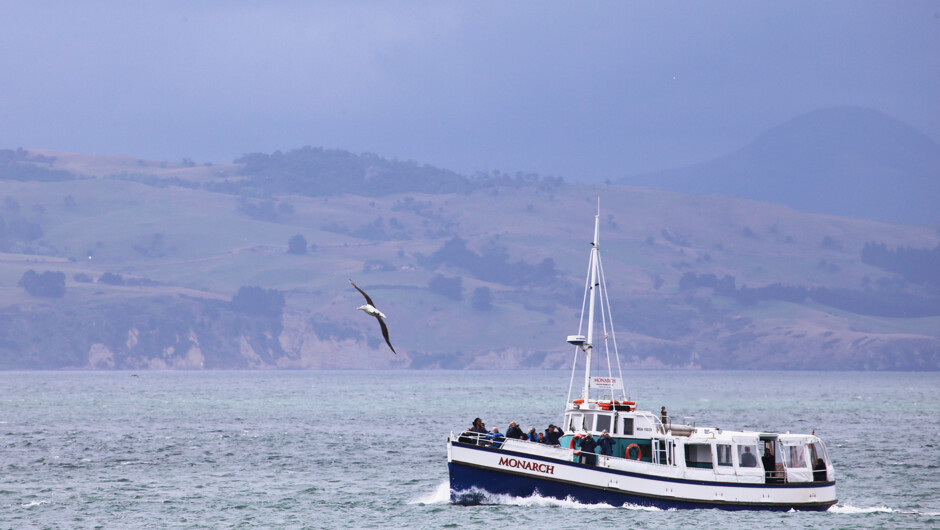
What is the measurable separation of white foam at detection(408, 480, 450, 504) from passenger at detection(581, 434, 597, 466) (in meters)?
8.43

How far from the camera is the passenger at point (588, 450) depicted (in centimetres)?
5078

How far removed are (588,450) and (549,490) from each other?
7.50ft

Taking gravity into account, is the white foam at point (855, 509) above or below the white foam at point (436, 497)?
above

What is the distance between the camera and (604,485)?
5081 cm

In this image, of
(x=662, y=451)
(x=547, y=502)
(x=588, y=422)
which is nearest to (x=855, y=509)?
(x=662, y=451)

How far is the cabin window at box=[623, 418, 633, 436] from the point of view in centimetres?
5234

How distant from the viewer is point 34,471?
232ft

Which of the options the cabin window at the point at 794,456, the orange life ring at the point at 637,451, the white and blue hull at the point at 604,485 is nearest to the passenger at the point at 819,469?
the cabin window at the point at 794,456

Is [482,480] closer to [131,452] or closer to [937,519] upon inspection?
[937,519]

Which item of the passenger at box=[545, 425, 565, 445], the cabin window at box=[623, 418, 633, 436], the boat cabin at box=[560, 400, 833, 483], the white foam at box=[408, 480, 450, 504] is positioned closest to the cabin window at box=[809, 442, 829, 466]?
the boat cabin at box=[560, 400, 833, 483]

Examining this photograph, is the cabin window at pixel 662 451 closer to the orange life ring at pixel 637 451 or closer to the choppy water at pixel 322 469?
the orange life ring at pixel 637 451

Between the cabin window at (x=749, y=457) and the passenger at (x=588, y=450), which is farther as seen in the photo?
the cabin window at (x=749, y=457)

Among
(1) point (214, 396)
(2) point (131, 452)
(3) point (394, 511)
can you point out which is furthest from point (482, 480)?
(1) point (214, 396)

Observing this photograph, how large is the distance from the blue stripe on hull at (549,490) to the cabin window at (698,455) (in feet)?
5.27
